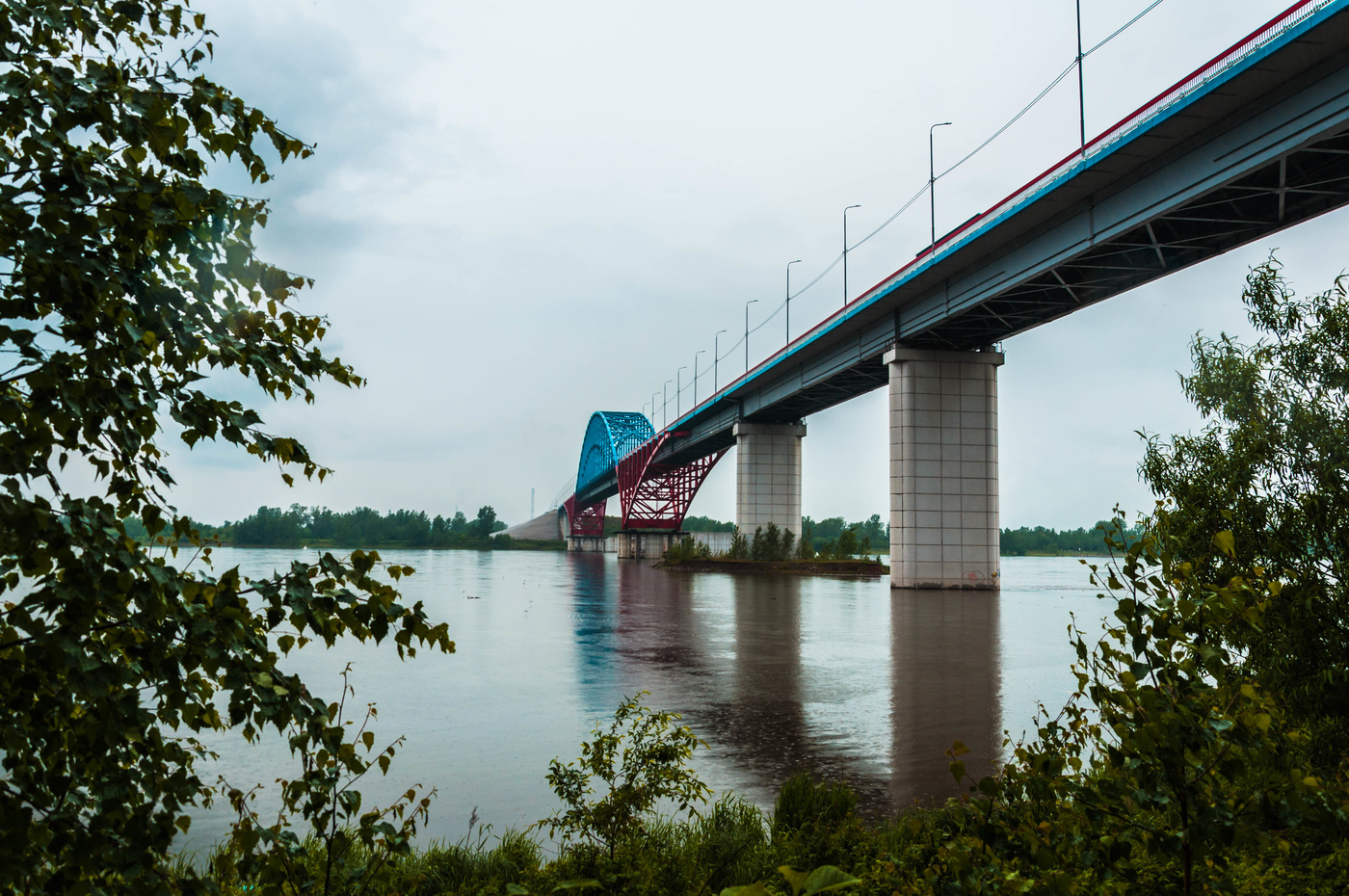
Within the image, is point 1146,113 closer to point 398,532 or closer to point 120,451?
point 120,451

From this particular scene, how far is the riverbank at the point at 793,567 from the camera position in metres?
51.6

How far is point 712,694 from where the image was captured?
11602 mm

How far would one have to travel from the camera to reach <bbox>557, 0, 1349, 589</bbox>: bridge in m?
19.9

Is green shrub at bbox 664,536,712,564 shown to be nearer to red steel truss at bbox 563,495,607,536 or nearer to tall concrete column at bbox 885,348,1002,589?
tall concrete column at bbox 885,348,1002,589

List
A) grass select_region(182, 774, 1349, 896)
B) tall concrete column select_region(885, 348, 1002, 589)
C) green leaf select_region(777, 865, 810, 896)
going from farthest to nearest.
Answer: tall concrete column select_region(885, 348, 1002, 589) < grass select_region(182, 774, 1349, 896) < green leaf select_region(777, 865, 810, 896)

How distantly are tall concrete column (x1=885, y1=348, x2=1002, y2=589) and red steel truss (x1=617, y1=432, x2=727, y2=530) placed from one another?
4966cm

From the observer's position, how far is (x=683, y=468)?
308 feet

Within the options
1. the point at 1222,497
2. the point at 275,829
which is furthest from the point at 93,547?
the point at 1222,497

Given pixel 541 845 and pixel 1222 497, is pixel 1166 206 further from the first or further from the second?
pixel 541 845

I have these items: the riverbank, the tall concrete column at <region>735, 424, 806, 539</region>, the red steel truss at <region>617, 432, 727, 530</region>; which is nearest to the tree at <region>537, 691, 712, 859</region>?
the riverbank

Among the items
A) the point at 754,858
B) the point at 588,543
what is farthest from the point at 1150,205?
the point at 588,543

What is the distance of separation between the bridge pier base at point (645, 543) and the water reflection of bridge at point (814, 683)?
63766 millimetres

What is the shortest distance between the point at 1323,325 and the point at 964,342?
34.3 m

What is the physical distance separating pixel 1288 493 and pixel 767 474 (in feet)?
198
